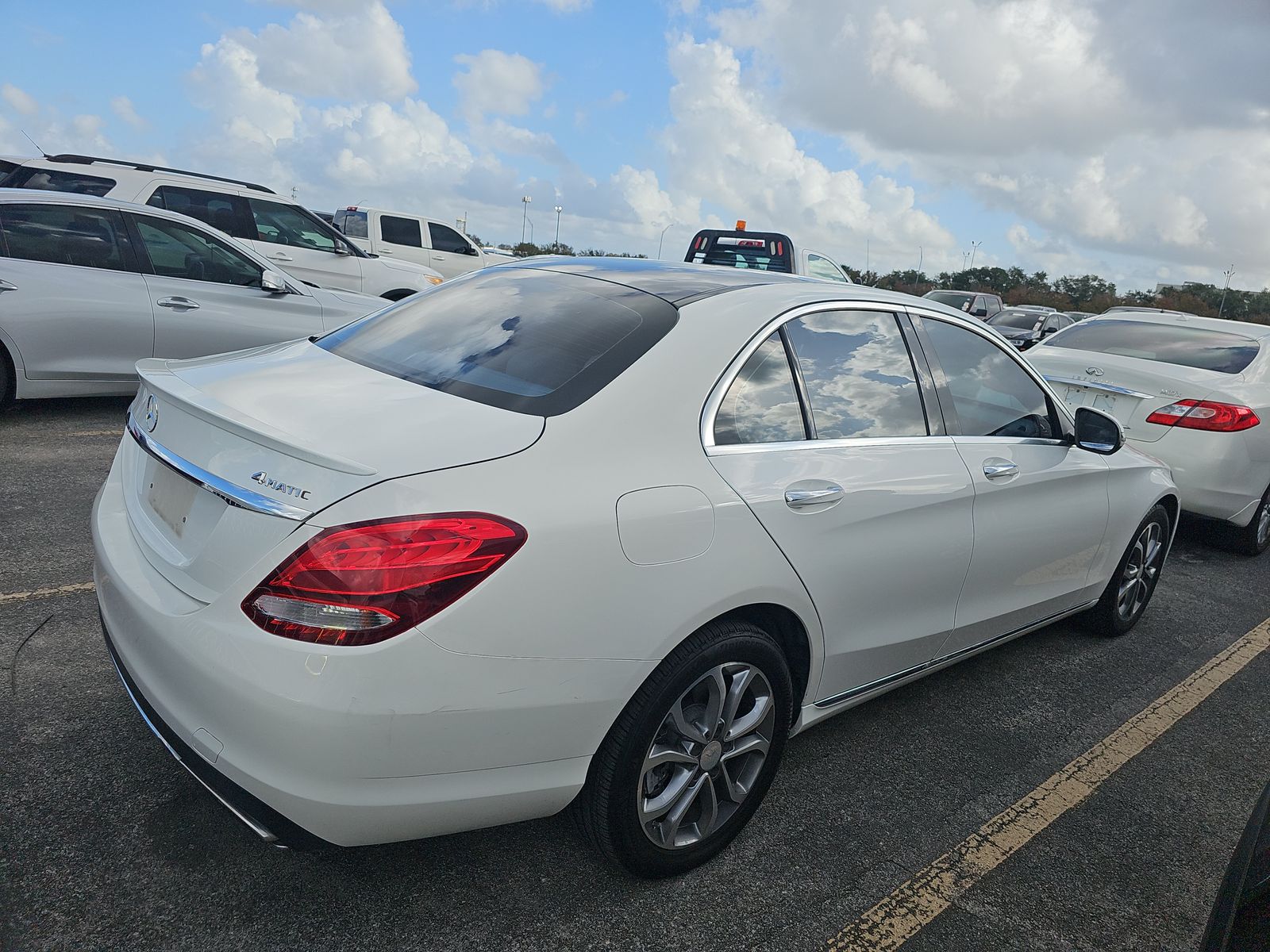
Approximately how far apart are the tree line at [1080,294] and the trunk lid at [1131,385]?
4388 cm

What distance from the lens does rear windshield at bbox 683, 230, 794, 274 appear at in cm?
1156

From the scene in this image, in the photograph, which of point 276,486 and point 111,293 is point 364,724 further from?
point 111,293

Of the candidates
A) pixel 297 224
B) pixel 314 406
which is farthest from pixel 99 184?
pixel 314 406

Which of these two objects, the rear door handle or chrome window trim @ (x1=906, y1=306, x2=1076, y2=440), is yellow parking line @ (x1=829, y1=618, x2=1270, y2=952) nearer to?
the rear door handle

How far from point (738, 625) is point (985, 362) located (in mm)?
1788

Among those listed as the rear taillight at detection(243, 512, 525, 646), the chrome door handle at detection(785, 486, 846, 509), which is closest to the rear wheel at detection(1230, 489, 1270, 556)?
the chrome door handle at detection(785, 486, 846, 509)

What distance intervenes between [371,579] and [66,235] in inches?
232

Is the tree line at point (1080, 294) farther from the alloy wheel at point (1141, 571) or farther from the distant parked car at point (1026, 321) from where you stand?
the alloy wheel at point (1141, 571)

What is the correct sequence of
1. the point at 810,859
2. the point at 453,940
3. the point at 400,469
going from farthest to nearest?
1. the point at 810,859
2. the point at 453,940
3. the point at 400,469

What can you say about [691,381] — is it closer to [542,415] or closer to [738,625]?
[542,415]

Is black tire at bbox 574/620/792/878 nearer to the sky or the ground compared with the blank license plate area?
nearer to the ground

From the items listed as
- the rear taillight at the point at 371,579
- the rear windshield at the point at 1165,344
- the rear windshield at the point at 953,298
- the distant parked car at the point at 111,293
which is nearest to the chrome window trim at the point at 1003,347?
the rear taillight at the point at 371,579

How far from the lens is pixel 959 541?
310 cm

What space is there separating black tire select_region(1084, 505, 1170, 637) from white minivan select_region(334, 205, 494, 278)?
12.8m
